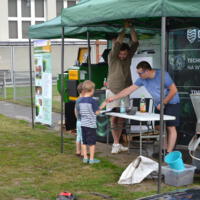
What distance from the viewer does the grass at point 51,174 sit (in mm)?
6145

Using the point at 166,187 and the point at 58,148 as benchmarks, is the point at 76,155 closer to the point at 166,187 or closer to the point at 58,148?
the point at 58,148

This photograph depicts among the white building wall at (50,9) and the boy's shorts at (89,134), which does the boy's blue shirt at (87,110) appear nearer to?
the boy's shorts at (89,134)

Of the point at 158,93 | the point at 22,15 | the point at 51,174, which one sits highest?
the point at 22,15

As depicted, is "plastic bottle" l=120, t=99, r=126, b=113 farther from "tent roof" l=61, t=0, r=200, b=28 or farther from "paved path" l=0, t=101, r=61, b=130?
"paved path" l=0, t=101, r=61, b=130

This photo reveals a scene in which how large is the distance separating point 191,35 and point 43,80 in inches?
154

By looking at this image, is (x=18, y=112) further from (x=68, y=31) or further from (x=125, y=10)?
(x=125, y=10)

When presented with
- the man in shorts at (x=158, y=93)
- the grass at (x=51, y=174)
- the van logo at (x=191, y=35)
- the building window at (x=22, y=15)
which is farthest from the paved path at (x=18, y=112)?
the building window at (x=22, y=15)

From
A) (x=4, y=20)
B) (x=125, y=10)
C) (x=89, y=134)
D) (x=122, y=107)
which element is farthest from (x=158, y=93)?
(x=4, y=20)

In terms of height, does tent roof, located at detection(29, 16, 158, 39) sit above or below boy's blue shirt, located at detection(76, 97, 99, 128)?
above

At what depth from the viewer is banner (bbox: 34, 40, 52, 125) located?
10.9 metres

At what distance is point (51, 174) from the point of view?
7.14m

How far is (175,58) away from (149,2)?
10.5 ft

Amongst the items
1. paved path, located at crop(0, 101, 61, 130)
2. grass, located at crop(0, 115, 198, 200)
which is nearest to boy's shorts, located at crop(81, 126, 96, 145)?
grass, located at crop(0, 115, 198, 200)

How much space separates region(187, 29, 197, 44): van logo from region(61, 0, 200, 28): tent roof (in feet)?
7.09
